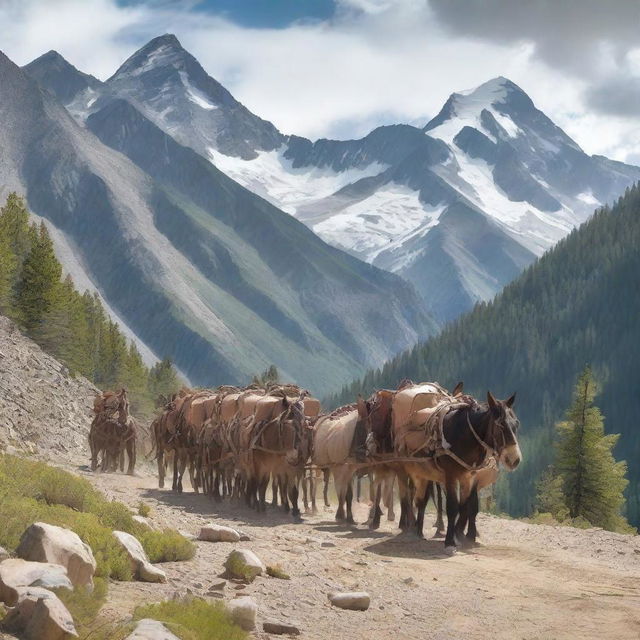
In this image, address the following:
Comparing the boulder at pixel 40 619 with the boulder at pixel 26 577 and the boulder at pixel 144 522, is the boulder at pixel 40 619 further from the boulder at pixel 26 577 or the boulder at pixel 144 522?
the boulder at pixel 144 522

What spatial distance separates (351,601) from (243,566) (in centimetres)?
146

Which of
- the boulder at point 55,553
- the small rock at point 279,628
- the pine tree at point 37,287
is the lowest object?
the small rock at point 279,628

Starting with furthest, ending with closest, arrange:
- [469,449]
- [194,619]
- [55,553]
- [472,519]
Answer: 1. [472,519]
2. [469,449]
3. [55,553]
4. [194,619]

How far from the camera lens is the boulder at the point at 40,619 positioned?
324 inches

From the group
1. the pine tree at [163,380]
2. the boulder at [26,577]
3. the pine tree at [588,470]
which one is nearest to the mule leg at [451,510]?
the boulder at [26,577]

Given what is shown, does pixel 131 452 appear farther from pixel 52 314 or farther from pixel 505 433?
pixel 52 314

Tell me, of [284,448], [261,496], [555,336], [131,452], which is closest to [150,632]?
[284,448]

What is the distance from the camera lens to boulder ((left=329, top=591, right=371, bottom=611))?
1191 centimetres

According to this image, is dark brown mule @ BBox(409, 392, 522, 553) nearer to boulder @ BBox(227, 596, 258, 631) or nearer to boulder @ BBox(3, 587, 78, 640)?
boulder @ BBox(227, 596, 258, 631)

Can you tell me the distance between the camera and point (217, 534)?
1594cm

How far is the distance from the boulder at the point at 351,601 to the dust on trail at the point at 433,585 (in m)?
0.12

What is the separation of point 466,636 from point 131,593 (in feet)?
12.4

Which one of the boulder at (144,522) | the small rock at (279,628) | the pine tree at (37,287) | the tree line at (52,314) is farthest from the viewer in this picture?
the pine tree at (37,287)

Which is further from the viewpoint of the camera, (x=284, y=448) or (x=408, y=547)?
(x=284, y=448)
